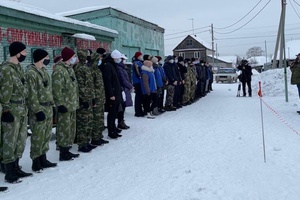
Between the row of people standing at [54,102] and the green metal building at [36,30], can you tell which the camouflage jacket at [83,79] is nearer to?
the row of people standing at [54,102]

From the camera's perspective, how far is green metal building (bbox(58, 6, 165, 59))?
55.4 feet

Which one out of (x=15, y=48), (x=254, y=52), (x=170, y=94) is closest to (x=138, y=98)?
(x=170, y=94)

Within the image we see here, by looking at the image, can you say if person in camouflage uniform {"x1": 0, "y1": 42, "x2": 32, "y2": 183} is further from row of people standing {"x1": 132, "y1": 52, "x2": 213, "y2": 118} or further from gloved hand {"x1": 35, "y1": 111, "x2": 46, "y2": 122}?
row of people standing {"x1": 132, "y1": 52, "x2": 213, "y2": 118}

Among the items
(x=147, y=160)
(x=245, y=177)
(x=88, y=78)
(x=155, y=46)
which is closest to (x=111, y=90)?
(x=88, y=78)

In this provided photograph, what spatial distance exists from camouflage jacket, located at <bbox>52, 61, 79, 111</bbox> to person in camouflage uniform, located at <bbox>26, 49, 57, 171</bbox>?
29cm

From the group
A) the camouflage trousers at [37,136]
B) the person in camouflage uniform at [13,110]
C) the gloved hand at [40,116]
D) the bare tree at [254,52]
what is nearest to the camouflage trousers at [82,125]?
the camouflage trousers at [37,136]

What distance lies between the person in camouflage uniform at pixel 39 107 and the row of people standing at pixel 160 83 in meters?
4.83

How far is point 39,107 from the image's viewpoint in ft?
16.6

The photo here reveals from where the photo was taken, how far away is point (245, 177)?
14.9ft

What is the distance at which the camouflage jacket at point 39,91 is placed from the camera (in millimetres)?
4980

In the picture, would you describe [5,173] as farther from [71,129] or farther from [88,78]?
[88,78]

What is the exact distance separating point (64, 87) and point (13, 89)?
1.14 metres

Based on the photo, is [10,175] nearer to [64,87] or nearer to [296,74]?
[64,87]

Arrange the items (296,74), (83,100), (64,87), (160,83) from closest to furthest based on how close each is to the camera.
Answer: (64,87)
(83,100)
(296,74)
(160,83)
